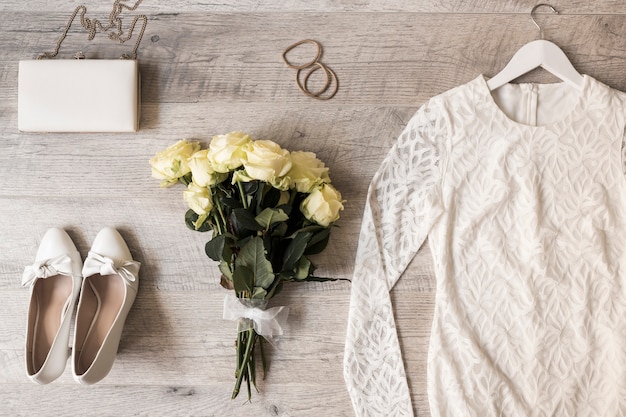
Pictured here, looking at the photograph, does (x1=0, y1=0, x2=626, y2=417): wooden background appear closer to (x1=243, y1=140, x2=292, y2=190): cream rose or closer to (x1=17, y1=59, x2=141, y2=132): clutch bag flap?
(x1=17, y1=59, x2=141, y2=132): clutch bag flap

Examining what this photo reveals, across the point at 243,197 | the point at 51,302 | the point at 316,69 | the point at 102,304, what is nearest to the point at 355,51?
the point at 316,69

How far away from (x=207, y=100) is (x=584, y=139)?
97 cm

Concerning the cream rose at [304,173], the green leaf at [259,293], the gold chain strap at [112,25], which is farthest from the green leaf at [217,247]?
the gold chain strap at [112,25]

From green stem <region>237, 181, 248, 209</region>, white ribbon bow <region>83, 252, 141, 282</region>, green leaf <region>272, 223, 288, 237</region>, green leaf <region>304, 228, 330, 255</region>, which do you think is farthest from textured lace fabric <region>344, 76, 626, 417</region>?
white ribbon bow <region>83, 252, 141, 282</region>

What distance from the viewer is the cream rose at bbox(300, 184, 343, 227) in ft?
4.26

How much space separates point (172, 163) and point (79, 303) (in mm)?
461

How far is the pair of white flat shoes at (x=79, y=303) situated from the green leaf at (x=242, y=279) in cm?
31

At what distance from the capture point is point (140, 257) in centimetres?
149

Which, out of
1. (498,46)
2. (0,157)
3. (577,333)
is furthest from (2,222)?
(577,333)

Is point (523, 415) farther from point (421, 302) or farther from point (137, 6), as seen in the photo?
point (137, 6)

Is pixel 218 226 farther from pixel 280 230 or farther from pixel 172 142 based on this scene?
pixel 172 142

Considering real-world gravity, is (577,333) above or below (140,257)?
above

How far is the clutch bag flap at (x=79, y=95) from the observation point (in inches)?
55.9

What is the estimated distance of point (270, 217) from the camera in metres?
1.28
